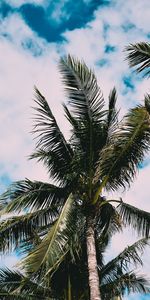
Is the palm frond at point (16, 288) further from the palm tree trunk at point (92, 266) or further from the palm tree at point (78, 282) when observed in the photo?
the palm tree trunk at point (92, 266)

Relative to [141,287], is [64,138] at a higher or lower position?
higher

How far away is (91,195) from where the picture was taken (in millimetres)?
10375

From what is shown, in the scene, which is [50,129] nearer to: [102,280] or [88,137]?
[88,137]

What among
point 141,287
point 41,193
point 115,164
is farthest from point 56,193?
point 141,287

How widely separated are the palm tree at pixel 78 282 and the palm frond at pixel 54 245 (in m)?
2.68

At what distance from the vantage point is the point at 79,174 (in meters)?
11.0

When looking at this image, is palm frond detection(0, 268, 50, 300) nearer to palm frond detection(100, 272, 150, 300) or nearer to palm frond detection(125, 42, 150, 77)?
palm frond detection(100, 272, 150, 300)

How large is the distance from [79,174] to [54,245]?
264 centimetres

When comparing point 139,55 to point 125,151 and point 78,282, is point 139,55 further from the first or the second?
point 78,282

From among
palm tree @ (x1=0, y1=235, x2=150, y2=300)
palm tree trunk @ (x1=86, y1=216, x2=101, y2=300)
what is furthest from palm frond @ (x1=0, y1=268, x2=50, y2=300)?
palm tree trunk @ (x1=86, y1=216, x2=101, y2=300)

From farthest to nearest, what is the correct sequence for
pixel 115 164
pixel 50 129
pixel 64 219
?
pixel 50 129
pixel 115 164
pixel 64 219

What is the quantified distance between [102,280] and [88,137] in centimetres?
480

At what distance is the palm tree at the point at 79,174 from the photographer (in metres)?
9.92

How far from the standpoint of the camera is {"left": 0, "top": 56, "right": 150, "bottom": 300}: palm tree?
9916 millimetres
